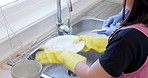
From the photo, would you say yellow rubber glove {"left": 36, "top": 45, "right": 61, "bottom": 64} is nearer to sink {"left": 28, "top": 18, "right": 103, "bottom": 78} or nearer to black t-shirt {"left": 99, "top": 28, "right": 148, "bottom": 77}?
sink {"left": 28, "top": 18, "right": 103, "bottom": 78}

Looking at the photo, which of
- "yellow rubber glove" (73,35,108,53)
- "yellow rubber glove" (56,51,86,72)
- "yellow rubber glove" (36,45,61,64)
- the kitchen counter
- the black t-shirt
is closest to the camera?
the black t-shirt

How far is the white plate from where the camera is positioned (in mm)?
1165

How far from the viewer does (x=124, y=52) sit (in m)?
0.64

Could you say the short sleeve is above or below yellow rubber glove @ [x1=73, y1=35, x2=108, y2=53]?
above

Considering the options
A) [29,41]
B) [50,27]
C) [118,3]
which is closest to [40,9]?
[50,27]

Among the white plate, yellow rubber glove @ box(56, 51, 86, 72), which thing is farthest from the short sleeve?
the white plate

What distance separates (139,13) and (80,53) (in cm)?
59

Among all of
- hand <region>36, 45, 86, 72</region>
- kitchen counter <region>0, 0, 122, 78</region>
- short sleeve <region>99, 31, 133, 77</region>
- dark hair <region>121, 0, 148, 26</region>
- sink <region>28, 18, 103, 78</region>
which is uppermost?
dark hair <region>121, 0, 148, 26</region>

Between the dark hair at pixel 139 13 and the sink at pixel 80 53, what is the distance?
45 centimetres

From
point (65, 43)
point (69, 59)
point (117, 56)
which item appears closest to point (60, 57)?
point (69, 59)

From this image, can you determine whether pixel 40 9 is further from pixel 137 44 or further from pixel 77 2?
pixel 137 44

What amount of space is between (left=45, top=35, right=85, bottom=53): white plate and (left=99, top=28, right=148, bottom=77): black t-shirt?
48 centimetres

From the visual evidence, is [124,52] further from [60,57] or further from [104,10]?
[104,10]

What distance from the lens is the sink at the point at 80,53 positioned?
1067 mm
